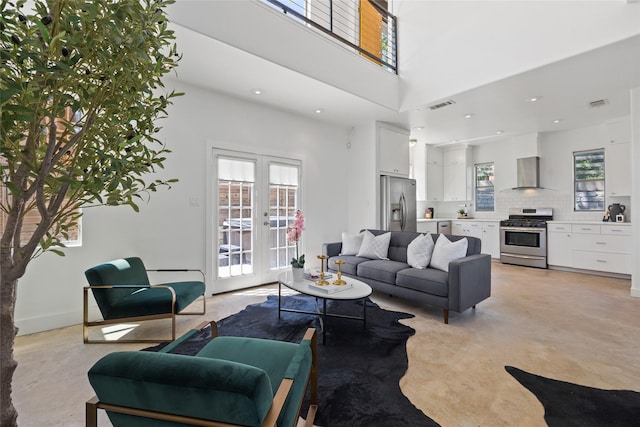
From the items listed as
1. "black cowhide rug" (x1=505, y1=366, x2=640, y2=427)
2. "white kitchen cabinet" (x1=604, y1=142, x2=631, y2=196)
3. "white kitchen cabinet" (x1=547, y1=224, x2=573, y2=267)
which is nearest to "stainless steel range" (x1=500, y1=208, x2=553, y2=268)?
"white kitchen cabinet" (x1=547, y1=224, x2=573, y2=267)

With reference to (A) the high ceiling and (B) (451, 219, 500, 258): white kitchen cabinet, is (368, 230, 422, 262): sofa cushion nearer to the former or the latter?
(A) the high ceiling

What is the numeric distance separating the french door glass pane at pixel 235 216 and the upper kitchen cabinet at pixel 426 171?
4586 mm

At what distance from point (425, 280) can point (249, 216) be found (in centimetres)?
266

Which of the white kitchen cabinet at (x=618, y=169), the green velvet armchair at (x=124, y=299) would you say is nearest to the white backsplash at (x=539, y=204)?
the white kitchen cabinet at (x=618, y=169)

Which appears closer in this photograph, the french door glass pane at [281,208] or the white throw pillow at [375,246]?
the white throw pillow at [375,246]

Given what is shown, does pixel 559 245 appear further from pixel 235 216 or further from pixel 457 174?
pixel 235 216

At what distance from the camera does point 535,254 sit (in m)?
5.85

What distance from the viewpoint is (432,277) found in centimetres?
312

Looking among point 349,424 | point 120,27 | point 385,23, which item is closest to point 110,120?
point 120,27

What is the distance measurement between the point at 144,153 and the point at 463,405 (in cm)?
215

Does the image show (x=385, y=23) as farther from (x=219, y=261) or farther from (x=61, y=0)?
(x=61, y=0)

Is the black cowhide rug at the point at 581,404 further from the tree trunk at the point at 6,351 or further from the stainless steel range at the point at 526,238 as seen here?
the stainless steel range at the point at 526,238

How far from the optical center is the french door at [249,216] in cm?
411

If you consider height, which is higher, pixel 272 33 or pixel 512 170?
pixel 272 33
